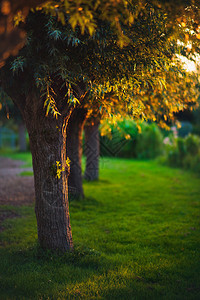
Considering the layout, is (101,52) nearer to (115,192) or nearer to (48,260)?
Answer: (48,260)

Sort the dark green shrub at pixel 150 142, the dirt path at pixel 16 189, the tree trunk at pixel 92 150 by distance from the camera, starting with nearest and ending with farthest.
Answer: the dirt path at pixel 16 189
the tree trunk at pixel 92 150
the dark green shrub at pixel 150 142

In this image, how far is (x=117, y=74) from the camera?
4.61m

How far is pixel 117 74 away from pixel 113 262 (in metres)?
2.98

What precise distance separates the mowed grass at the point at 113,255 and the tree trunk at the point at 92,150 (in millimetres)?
3053

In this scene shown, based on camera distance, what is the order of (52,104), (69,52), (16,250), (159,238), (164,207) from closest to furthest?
(52,104) < (69,52) < (16,250) < (159,238) < (164,207)

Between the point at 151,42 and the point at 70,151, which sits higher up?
the point at 151,42

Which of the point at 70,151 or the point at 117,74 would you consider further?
the point at 70,151

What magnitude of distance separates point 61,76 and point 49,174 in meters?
1.55

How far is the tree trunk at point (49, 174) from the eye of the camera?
15.5 ft

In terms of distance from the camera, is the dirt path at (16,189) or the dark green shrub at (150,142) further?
the dark green shrub at (150,142)

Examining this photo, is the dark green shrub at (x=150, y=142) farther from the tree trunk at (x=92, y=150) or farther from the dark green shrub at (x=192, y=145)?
the tree trunk at (x=92, y=150)

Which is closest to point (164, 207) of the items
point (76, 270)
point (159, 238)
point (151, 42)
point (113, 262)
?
point (159, 238)

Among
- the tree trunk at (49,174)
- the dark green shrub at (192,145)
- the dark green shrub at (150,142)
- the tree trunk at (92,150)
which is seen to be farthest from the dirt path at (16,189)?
the dark green shrub at (150,142)

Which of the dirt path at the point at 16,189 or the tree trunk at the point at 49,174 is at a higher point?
the tree trunk at the point at 49,174
